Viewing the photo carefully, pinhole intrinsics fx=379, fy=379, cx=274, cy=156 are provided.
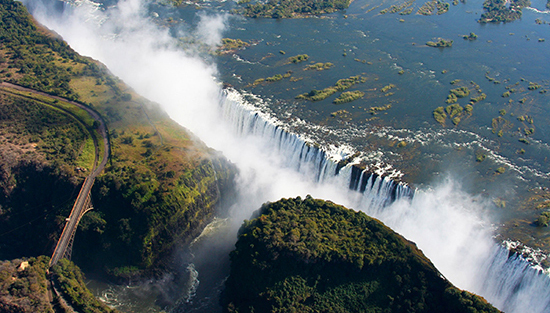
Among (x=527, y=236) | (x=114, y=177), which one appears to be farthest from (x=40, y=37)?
(x=527, y=236)

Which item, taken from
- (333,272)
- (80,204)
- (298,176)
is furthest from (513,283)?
(80,204)

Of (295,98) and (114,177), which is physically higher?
(295,98)

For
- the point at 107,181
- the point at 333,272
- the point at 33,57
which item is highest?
the point at 33,57

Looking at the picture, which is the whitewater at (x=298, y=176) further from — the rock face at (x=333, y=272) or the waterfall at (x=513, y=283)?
the rock face at (x=333, y=272)

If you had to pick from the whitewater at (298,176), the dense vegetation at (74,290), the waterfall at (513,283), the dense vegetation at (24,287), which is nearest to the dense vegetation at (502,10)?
the whitewater at (298,176)

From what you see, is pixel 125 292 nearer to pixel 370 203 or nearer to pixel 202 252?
pixel 202 252

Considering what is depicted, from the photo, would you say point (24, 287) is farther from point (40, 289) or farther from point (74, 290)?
point (74, 290)

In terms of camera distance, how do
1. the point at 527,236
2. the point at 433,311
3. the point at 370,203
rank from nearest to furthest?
the point at 433,311 < the point at 527,236 < the point at 370,203

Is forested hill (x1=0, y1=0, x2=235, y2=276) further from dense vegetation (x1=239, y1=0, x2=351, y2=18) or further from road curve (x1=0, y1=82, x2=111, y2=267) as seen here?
dense vegetation (x1=239, y1=0, x2=351, y2=18)
